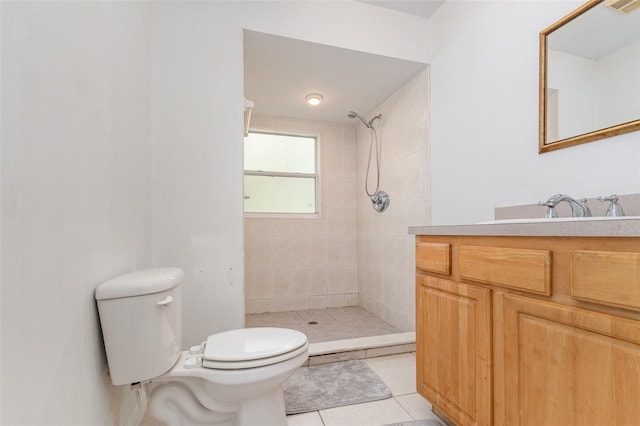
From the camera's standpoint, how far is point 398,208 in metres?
2.72

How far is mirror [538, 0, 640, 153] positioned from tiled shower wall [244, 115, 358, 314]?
217cm

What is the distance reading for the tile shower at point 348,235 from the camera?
8.51 ft

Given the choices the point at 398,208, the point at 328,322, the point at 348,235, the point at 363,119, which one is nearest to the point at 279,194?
the point at 348,235

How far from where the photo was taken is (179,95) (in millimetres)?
1799

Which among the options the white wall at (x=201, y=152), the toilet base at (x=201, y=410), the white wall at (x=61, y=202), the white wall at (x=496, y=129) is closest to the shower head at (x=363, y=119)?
the white wall at (x=496, y=129)

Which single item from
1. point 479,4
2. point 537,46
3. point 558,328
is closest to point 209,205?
point 558,328

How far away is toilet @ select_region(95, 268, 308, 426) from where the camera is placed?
1.04m

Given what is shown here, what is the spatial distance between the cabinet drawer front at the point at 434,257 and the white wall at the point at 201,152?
105 centimetres

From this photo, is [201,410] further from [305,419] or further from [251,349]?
[305,419]

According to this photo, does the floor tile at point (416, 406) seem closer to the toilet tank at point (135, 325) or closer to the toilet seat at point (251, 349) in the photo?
the toilet seat at point (251, 349)

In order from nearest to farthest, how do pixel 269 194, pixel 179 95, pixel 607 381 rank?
pixel 607 381 → pixel 179 95 → pixel 269 194

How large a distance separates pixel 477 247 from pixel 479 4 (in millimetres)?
1660

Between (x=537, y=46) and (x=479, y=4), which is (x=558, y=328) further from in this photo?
(x=479, y=4)

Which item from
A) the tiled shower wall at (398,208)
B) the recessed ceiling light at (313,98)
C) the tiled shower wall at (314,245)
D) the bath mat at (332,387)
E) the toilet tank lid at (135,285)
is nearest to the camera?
the toilet tank lid at (135,285)
